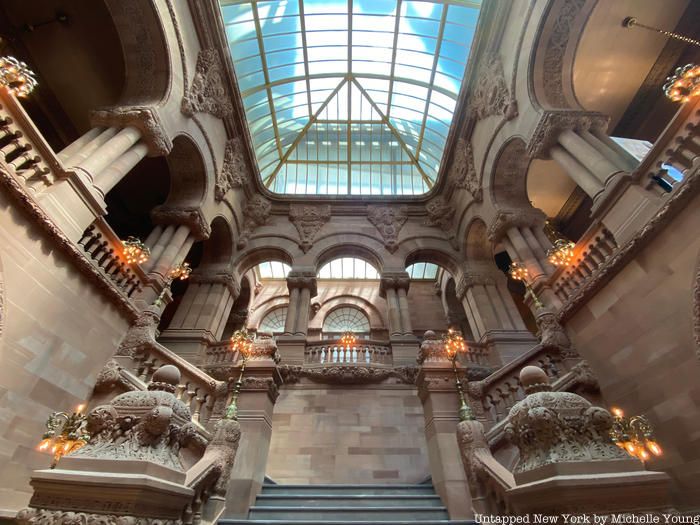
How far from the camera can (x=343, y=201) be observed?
15.5 metres

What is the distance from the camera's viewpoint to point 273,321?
62.1ft

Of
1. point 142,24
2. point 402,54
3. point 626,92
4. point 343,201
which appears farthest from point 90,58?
point 626,92

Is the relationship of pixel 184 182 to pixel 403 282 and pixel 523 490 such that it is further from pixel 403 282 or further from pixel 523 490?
pixel 523 490

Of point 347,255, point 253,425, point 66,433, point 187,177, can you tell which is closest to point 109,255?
point 66,433

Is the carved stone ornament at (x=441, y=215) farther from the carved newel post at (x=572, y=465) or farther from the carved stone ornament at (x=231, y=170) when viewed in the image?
the carved newel post at (x=572, y=465)

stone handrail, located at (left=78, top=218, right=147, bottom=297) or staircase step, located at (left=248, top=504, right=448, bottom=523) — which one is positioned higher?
stone handrail, located at (left=78, top=218, right=147, bottom=297)

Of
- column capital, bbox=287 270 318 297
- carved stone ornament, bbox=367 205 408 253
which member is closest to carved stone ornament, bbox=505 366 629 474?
column capital, bbox=287 270 318 297

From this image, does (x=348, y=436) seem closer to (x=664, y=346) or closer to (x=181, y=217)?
(x=664, y=346)

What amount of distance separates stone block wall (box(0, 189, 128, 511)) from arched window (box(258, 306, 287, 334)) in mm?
13143

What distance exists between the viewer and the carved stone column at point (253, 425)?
4996 mm

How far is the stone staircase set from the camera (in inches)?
182

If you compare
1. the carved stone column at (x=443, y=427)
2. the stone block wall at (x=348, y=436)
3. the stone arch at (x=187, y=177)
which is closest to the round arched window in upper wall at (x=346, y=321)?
the stone block wall at (x=348, y=436)

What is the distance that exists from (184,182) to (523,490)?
12002mm

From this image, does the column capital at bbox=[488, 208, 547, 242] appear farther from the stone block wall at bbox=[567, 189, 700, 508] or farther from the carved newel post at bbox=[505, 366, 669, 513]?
the carved newel post at bbox=[505, 366, 669, 513]
